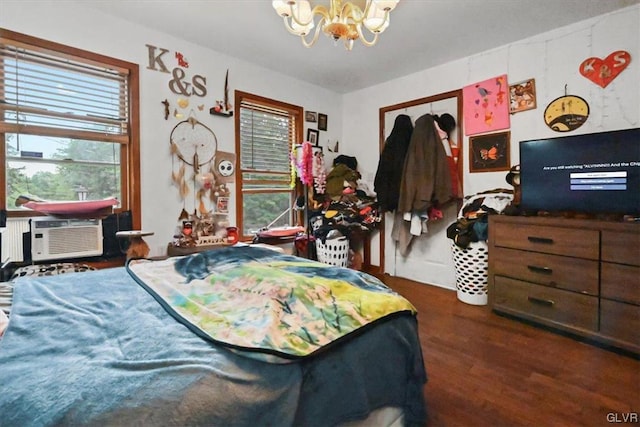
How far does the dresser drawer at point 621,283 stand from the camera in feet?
5.60

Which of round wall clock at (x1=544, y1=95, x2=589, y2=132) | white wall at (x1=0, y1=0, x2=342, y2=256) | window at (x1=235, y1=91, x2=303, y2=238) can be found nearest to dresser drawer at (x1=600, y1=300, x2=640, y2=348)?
round wall clock at (x1=544, y1=95, x2=589, y2=132)

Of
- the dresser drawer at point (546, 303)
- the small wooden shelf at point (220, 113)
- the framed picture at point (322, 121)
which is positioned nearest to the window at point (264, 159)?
the small wooden shelf at point (220, 113)

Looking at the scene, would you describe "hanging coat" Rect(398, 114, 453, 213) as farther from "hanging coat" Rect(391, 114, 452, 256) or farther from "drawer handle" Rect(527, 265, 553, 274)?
"drawer handle" Rect(527, 265, 553, 274)

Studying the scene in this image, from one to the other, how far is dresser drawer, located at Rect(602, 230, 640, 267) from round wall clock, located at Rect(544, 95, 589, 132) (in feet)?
3.28

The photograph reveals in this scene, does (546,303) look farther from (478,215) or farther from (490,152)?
(490,152)

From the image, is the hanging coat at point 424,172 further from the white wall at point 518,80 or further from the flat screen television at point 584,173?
the flat screen television at point 584,173

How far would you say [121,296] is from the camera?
115 cm

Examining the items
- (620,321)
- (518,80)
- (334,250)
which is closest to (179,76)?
(334,250)

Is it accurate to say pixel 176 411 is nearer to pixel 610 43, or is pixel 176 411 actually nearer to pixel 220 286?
pixel 220 286

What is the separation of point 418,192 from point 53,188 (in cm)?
290

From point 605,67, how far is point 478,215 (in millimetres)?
1355

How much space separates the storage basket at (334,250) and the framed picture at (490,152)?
56.3 inches

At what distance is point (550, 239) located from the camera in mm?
2047

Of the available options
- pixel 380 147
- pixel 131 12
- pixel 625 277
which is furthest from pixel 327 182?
pixel 625 277
